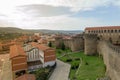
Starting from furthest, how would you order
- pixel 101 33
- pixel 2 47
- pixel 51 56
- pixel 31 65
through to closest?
pixel 2 47
pixel 101 33
pixel 51 56
pixel 31 65

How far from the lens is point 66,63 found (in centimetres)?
3406

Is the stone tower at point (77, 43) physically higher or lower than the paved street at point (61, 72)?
higher

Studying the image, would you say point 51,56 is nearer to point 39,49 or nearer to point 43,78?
point 39,49

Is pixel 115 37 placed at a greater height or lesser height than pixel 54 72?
greater

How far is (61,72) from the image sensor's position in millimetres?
28234

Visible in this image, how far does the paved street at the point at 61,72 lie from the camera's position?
25391mm

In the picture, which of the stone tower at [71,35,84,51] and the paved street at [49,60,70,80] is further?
the stone tower at [71,35,84,51]

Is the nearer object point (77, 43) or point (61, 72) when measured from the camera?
point (61, 72)

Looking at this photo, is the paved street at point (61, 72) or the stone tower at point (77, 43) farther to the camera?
the stone tower at point (77, 43)

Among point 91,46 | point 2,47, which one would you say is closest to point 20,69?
point 91,46

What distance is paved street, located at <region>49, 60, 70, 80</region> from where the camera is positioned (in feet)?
83.3

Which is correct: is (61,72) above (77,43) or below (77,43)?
below

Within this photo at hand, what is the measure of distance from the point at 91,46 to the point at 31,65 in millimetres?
13655

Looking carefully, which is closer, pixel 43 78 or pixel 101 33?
pixel 43 78
